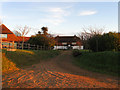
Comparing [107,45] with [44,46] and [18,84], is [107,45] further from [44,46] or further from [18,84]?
[44,46]

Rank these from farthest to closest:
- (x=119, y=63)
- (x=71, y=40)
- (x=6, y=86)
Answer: (x=71, y=40)
(x=119, y=63)
(x=6, y=86)

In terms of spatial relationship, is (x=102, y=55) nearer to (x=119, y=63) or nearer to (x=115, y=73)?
(x=119, y=63)

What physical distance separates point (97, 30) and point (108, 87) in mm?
18898

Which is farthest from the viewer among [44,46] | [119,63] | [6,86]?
[44,46]

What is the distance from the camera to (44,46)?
1155 inches

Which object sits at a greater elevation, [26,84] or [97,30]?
[97,30]

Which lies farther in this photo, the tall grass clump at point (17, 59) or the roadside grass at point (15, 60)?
the tall grass clump at point (17, 59)

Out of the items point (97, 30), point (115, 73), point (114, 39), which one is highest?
point (97, 30)

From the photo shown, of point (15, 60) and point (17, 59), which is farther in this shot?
point (17, 59)

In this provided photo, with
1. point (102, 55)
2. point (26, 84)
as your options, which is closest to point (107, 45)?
point (102, 55)

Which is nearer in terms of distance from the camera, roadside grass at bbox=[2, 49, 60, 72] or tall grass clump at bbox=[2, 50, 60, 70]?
roadside grass at bbox=[2, 49, 60, 72]

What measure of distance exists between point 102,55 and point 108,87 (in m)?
7.32

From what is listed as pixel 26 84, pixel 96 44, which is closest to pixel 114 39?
pixel 96 44

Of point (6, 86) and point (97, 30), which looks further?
point (97, 30)
